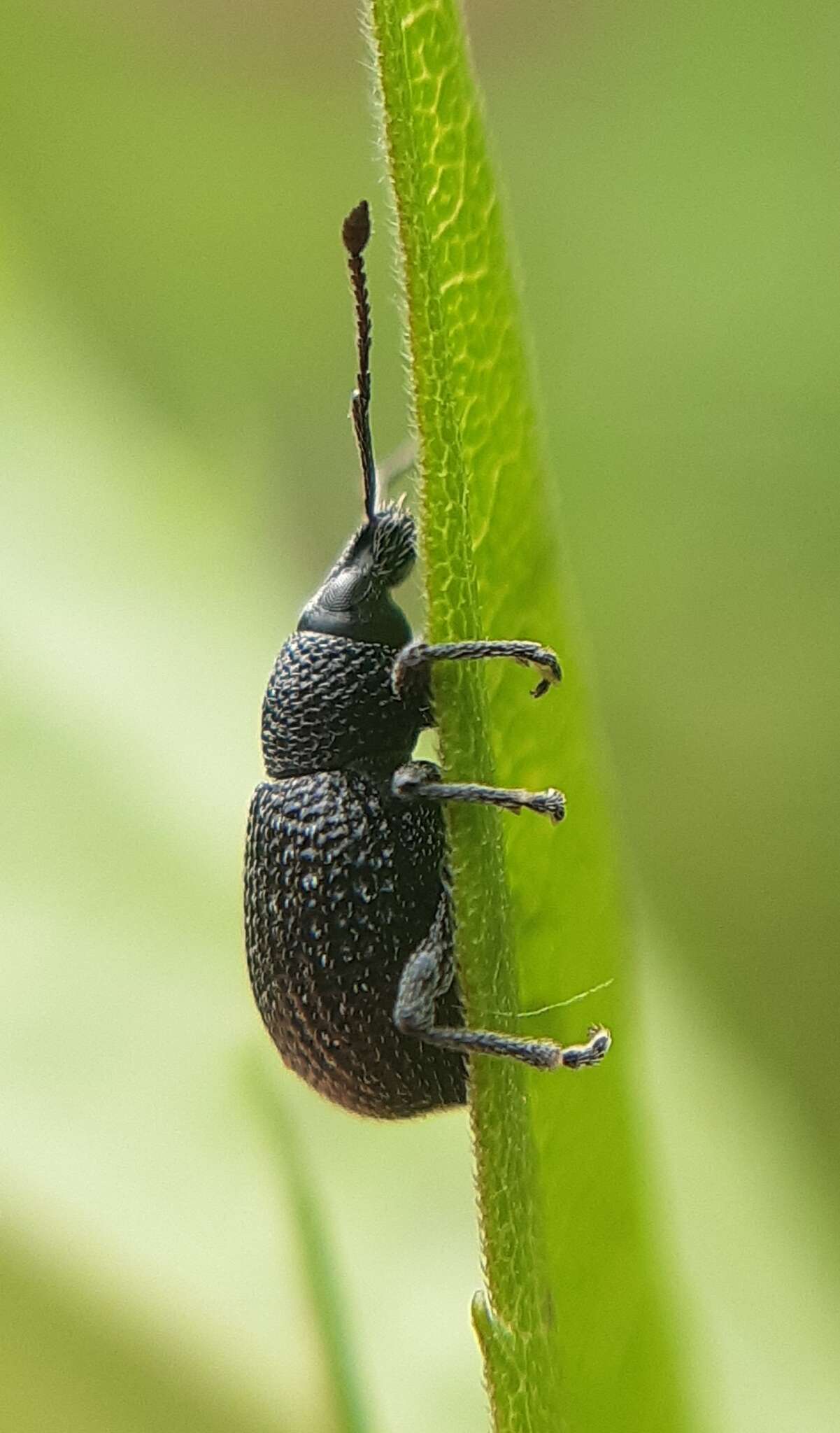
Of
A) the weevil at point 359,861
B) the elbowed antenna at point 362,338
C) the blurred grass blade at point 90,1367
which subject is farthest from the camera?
the blurred grass blade at point 90,1367

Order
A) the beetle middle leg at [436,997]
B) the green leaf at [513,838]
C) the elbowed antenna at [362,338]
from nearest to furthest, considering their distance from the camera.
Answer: the green leaf at [513,838], the beetle middle leg at [436,997], the elbowed antenna at [362,338]

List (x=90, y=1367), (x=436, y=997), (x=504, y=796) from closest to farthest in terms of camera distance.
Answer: (x=504, y=796)
(x=436, y=997)
(x=90, y=1367)

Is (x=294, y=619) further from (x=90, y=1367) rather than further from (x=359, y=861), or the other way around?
(x=90, y=1367)

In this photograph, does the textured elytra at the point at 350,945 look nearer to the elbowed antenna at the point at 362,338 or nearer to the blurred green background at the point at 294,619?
the blurred green background at the point at 294,619

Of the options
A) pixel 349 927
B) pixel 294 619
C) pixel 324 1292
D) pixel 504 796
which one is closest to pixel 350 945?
pixel 349 927

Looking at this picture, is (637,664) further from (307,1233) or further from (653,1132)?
(307,1233)

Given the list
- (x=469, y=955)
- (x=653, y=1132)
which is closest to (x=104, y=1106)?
(x=653, y=1132)

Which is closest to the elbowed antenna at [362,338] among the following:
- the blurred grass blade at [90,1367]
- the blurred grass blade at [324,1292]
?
the blurred grass blade at [324,1292]
